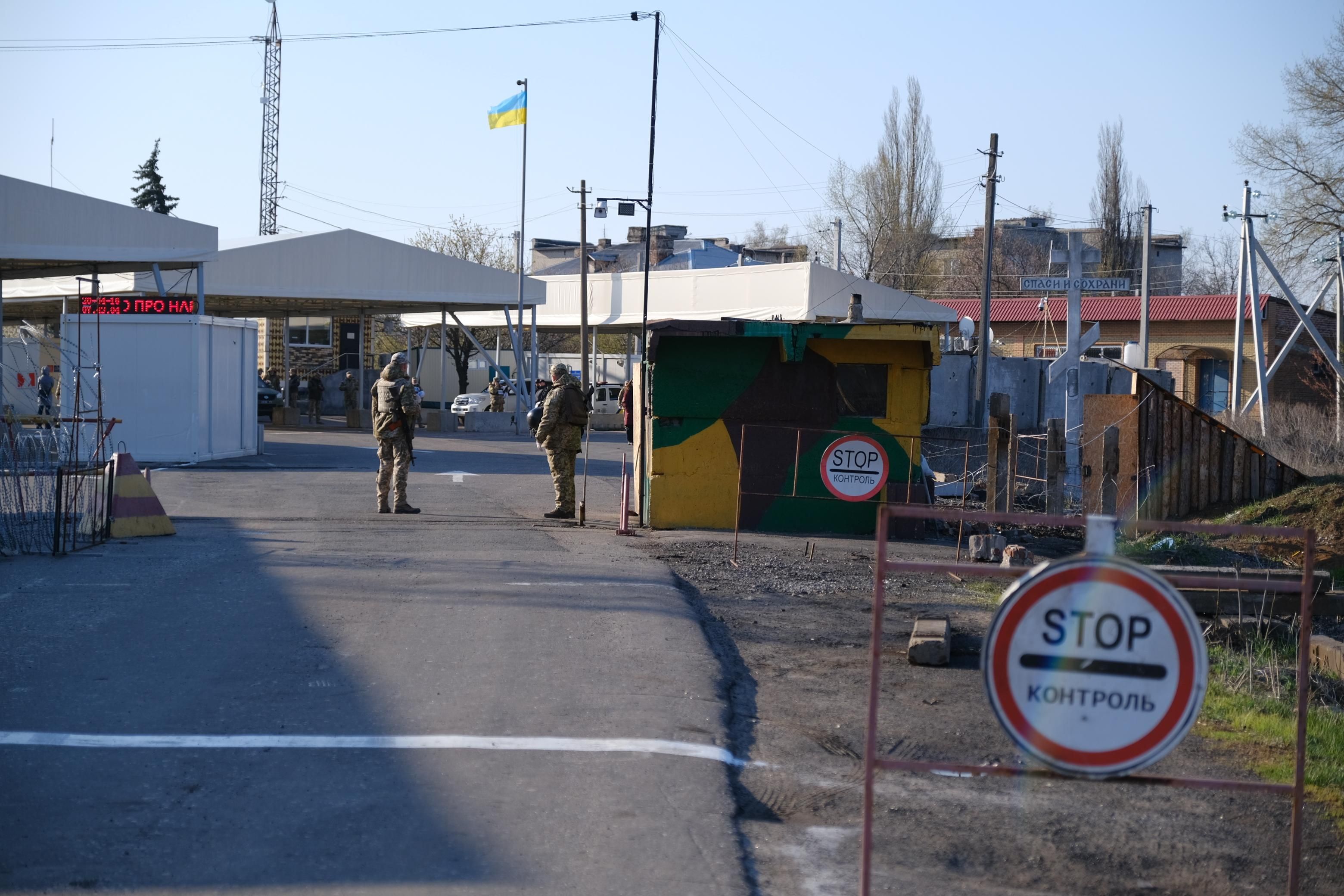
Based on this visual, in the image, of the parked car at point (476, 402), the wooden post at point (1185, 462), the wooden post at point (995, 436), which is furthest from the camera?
the parked car at point (476, 402)

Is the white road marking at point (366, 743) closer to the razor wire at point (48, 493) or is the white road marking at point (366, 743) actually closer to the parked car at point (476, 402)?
the razor wire at point (48, 493)

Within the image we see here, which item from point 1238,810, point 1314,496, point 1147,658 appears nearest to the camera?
point 1147,658

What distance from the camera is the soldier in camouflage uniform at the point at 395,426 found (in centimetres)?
1534

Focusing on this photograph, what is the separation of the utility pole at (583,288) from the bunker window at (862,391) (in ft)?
73.4

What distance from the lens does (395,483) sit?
15.7 m

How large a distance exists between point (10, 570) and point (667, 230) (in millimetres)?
77602

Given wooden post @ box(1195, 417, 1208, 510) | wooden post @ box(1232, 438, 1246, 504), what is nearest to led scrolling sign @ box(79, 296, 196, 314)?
wooden post @ box(1195, 417, 1208, 510)

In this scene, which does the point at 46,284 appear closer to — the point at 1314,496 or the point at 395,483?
the point at 395,483

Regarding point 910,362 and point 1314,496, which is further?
point 1314,496

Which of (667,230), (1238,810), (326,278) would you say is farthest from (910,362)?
(667,230)

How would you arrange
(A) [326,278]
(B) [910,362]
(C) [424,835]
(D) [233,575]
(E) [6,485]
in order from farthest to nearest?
(A) [326,278]
(B) [910,362]
(E) [6,485]
(D) [233,575]
(C) [424,835]

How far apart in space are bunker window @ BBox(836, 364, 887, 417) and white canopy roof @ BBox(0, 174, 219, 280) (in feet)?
49.0

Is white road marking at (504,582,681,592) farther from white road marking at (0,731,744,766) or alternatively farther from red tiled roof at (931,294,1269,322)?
red tiled roof at (931,294,1269,322)

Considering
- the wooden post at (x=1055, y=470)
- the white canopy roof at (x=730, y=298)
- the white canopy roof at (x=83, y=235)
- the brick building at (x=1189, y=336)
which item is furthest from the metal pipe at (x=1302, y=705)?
the brick building at (x=1189, y=336)
